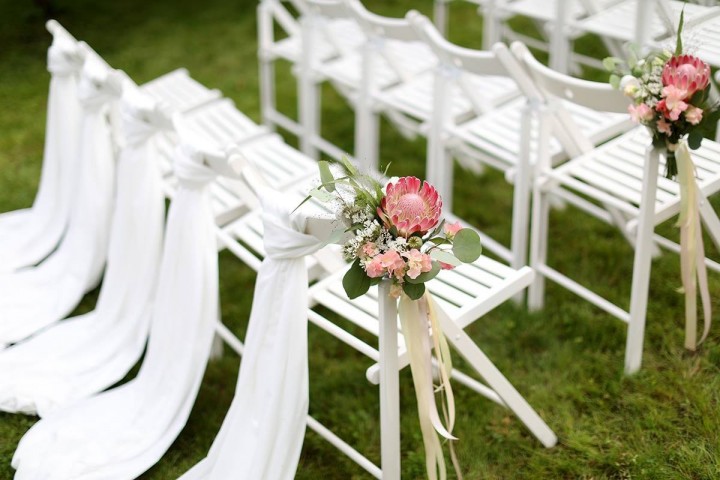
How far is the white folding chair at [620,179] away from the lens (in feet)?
8.77

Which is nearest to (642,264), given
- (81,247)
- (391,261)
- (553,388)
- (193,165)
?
(553,388)

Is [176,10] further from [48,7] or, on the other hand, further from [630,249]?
[630,249]

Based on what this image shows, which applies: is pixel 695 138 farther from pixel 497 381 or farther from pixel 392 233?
pixel 392 233

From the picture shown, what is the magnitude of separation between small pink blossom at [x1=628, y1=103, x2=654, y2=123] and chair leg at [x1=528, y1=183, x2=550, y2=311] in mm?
648

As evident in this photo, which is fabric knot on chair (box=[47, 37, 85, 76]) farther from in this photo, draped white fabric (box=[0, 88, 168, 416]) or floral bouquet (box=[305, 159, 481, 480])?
floral bouquet (box=[305, 159, 481, 480])

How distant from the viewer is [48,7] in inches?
279

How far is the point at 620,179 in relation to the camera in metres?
2.93

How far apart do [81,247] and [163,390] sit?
44.6 inches

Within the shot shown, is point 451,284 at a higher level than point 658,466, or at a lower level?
higher

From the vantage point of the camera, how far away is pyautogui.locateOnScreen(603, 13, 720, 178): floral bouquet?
2414mm

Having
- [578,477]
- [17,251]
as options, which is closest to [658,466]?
[578,477]

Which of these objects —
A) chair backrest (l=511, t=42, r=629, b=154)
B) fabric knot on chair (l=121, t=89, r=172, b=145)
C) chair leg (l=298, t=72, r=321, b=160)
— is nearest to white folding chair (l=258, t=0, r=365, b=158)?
chair leg (l=298, t=72, r=321, b=160)

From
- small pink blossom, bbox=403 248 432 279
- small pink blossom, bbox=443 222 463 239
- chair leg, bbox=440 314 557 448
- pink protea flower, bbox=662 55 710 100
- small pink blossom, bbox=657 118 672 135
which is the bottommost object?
chair leg, bbox=440 314 557 448

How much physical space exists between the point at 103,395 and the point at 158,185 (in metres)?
0.82
